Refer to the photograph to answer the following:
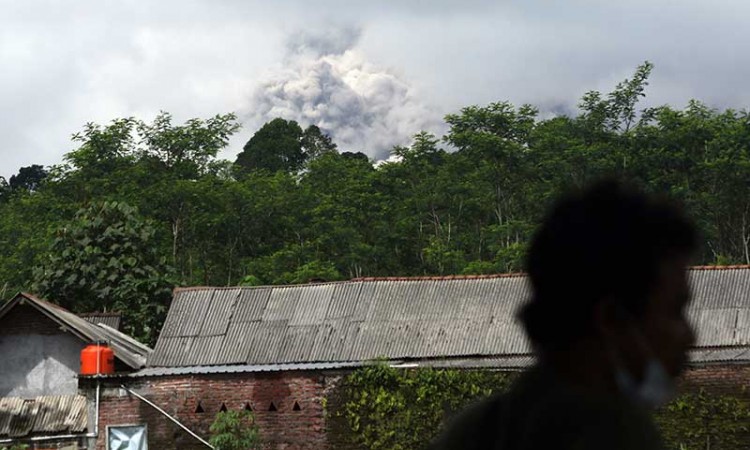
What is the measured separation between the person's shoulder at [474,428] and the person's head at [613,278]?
0.11 meters

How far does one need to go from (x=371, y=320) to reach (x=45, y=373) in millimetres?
6905

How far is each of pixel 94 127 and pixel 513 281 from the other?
4889 centimetres

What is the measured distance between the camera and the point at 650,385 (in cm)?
185

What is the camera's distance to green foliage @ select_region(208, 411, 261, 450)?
26.4 metres

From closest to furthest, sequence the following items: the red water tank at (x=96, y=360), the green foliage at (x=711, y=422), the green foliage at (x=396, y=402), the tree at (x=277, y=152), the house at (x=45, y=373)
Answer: the green foliage at (x=711, y=422) → the green foliage at (x=396, y=402) → the red water tank at (x=96, y=360) → the house at (x=45, y=373) → the tree at (x=277, y=152)

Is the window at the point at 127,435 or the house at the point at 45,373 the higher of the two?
the house at the point at 45,373

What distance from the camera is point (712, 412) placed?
973 inches

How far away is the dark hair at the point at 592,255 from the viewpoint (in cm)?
187

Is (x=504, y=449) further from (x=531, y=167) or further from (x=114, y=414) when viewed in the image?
(x=531, y=167)

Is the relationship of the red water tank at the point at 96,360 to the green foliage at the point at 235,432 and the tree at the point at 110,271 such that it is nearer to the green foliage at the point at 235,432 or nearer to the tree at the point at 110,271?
the green foliage at the point at 235,432

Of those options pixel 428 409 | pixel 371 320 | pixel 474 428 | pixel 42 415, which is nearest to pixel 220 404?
pixel 371 320

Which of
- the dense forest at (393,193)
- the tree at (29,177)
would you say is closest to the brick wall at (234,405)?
the dense forest at (393,193)

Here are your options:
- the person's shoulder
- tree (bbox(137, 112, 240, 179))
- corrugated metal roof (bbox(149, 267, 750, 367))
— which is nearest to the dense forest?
tree (bbox(137, 112, 240, 179))

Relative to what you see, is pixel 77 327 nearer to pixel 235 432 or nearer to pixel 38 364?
pixel 38 364
